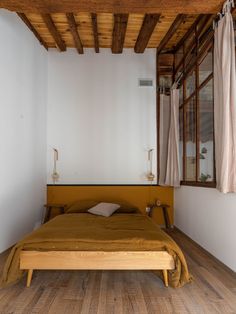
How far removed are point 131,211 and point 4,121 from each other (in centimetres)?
200

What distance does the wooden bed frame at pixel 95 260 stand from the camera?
2283 mm

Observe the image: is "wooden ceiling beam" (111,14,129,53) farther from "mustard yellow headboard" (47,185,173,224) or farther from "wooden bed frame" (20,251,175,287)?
"wooden bed frame" (20,251,175,287)

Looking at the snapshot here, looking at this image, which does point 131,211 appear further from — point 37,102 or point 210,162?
point 37,102

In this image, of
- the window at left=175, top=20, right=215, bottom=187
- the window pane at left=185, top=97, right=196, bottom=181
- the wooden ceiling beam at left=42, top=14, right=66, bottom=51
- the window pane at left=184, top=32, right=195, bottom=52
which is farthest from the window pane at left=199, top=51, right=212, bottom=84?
the wooden ceiling beam at left=42, top=14, right=66, bottom=51

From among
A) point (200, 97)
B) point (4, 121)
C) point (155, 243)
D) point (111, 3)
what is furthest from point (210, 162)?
point (4, 121)

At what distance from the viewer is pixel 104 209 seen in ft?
12.1

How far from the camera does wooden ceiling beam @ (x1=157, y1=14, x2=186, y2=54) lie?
371 cm

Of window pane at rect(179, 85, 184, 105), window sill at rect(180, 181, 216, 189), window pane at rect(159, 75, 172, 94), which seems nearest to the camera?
window sill at rect(180, 181, 216, 189)

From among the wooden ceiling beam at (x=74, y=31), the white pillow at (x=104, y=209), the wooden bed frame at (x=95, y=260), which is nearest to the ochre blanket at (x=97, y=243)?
the wooden bed frame at (x=95, y=260)

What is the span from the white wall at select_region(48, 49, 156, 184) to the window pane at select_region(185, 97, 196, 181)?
0.73 m

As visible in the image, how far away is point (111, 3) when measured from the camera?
2592 millimetres

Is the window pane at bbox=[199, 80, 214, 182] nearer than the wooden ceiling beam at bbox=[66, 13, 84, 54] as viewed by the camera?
Yes

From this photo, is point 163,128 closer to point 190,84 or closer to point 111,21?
point 190,84

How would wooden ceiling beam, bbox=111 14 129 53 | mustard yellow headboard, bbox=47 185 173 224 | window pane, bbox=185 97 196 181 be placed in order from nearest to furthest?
→ wooden ceiling beam, bbox=111 14 129 53, window pane, bbox=185 97 196 181, mustard yellow headboard, bbox=47 185 173 224
